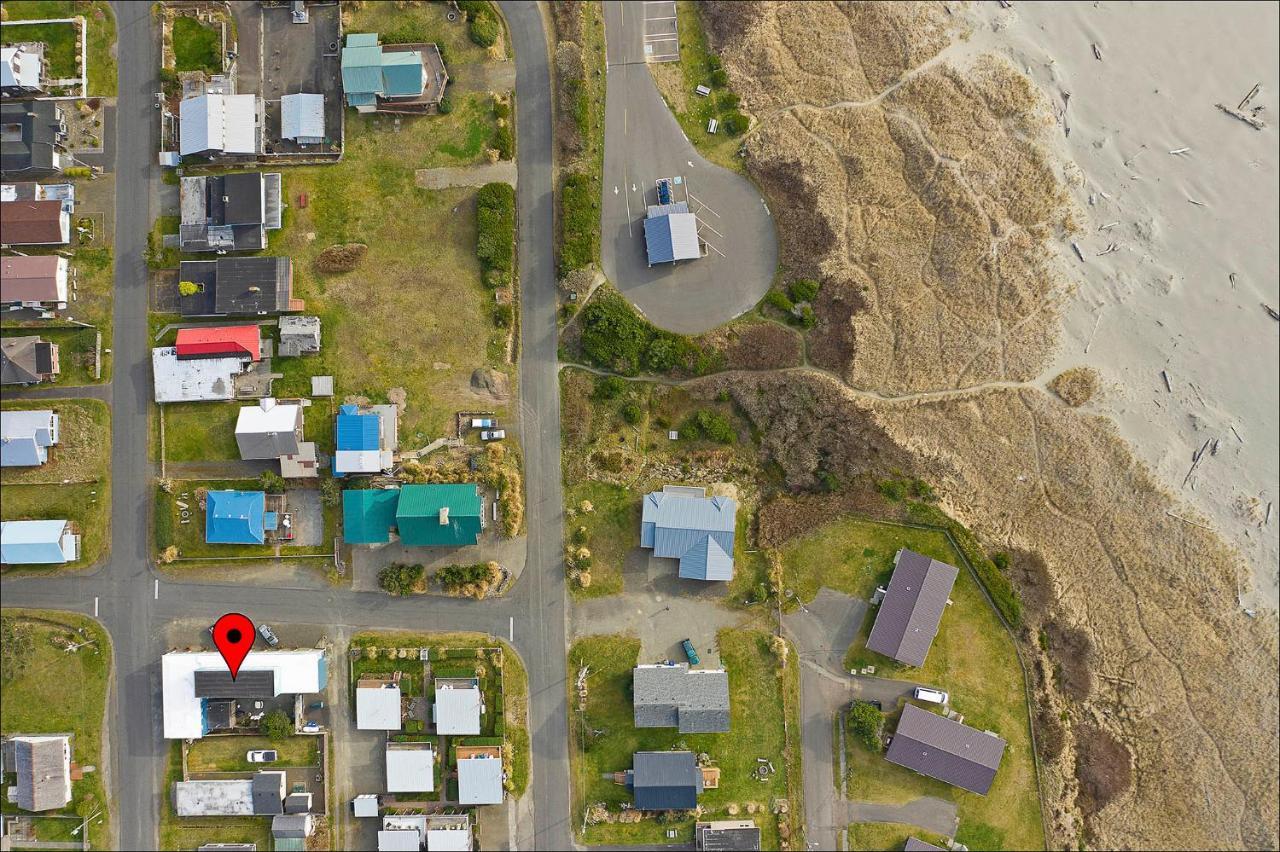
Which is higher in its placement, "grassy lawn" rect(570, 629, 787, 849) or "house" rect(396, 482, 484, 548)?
"house" rect(396, 482, 484, 548)

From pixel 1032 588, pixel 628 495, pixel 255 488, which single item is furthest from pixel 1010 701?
pixel 255 488

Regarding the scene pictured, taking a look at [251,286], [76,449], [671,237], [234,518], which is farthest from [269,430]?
[671,237]

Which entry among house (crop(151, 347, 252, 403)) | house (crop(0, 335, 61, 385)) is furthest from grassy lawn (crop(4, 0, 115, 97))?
house (crop(151, 347, 252, 403))

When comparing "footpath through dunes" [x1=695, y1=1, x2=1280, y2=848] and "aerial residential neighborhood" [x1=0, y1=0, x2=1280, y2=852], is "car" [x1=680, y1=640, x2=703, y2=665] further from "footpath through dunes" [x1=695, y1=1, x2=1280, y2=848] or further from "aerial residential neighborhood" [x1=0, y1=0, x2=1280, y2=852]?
"footpath through dunes" [x1=695, y1=1, x2=1280, y2=848]

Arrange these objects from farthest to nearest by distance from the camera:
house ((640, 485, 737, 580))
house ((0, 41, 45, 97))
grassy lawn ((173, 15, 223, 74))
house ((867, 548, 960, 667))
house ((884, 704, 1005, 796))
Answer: grassy lawn ((173, 15, 223, 74)), house ((0, 41, 45, 97)), house ((640, 485, 737, 580)), house ((867, 548, 960, 667)), house ((884, 704, 1005, 796))

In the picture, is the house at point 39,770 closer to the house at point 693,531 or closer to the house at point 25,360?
the house at point 25,360
